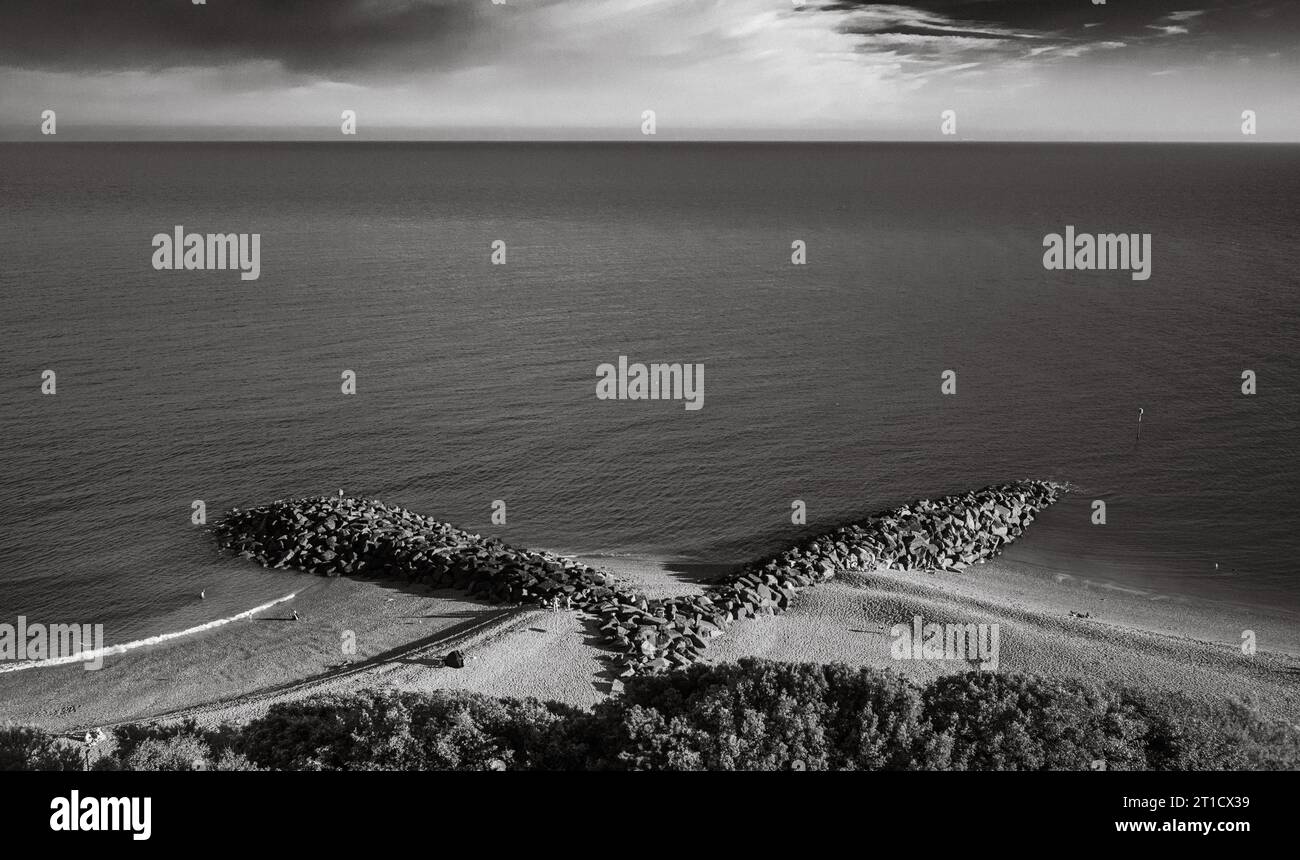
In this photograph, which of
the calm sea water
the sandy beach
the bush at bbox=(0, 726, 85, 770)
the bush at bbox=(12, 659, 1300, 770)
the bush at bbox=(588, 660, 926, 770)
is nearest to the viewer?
the bush at bbox=(0, 726, 85, 770)

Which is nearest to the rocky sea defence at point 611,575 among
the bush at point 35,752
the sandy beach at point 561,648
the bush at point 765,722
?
the sandy beach at point 561,648

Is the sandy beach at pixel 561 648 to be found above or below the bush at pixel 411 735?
below

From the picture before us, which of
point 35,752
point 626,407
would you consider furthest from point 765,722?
point 626,407

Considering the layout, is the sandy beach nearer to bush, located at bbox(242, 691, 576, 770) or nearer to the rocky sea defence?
the rocky sea defence

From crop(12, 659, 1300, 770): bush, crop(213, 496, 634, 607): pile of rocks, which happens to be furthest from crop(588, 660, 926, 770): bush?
crop(213, 496, 634, 607): pile of rocks

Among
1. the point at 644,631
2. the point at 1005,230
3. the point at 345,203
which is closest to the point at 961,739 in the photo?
the point at 644,631

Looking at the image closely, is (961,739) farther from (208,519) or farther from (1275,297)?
(1275,297)

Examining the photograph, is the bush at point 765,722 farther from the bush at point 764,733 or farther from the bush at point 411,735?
the bush at point 411,735
